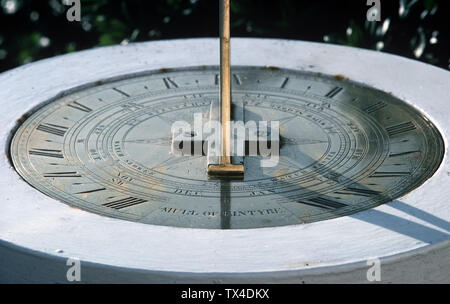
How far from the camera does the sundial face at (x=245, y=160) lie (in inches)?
90.3

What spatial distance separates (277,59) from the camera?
354 cm

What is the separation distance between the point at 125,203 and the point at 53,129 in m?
0.68

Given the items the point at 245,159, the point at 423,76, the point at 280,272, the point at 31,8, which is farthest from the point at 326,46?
the point at 31,8

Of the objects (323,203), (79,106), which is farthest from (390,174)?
(79,106)

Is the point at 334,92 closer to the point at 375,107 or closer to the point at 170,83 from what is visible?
the point at 375,107

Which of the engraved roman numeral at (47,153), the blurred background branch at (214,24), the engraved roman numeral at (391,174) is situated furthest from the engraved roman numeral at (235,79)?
the blurred background branch at (214,24)

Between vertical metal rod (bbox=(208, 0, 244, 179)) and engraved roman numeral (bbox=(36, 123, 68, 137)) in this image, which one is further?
engraved roman numeral (bbox=(36, 123, 68, 137))

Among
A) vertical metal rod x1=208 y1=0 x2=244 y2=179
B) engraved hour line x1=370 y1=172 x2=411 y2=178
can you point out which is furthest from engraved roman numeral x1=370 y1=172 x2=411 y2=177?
vertical metal rod x1=208 y1=0 x2=244 y2=179

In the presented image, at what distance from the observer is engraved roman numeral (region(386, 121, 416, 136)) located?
2.80 meters

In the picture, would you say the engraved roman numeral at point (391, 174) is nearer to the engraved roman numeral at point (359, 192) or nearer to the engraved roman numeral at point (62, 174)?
the engraved roman numeral at point (359, 192)

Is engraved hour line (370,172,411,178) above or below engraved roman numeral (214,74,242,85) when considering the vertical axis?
below

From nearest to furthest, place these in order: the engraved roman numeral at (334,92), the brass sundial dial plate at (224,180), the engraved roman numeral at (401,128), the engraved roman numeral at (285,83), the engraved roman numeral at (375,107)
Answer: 1. the brass sundial dial plate at (224,180)
2. the engraved roman numeral at (401,128)
3. the engraved roman numeral at (375,107)
4. the engraved roman numeral at (334,92)
5. the engraved roman numeral at (285,83)

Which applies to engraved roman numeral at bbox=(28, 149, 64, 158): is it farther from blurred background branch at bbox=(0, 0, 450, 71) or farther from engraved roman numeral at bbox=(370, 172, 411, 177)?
blurred background branch at bbox=(0, 0, 450, 71)
